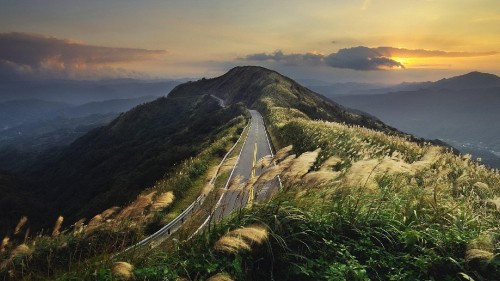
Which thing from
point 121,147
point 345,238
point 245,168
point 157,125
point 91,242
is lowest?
point 121,147

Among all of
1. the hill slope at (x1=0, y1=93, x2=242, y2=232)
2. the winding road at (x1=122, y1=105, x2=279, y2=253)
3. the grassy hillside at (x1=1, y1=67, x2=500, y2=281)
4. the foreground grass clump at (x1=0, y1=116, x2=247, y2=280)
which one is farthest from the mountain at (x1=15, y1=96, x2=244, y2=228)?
the grassy hillside at (x1=1, y1=67, x2=500, y2=281)

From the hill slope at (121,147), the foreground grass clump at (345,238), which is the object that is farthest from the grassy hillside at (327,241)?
the hill slope at (121,147)

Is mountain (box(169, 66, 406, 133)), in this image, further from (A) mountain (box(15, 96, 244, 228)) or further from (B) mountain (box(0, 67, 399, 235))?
(A) mountain (box(15, 96, 244, 228))

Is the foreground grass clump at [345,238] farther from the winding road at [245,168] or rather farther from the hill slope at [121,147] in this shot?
the hill slope at [121,147]

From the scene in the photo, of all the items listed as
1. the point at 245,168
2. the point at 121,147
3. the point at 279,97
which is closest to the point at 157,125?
the point at 121,147

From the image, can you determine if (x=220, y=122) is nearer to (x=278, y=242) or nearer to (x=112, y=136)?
(x=278, y=242)

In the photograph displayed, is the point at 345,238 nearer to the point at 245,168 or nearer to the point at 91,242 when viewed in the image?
the point at 91,242

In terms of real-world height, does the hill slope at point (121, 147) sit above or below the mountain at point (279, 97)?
below

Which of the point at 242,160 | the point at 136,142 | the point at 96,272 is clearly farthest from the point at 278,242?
the point at 136,142

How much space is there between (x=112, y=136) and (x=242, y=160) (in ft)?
419

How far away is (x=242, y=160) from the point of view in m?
28.5

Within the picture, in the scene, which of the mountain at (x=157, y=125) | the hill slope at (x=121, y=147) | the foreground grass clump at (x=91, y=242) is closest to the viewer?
the foreground grass clump at (x=91, y=242)

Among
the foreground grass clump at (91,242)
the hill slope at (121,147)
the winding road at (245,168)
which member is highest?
the foreground grass clump at (91,242)

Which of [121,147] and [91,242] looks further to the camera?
[121,147]
